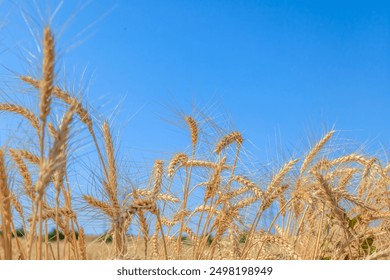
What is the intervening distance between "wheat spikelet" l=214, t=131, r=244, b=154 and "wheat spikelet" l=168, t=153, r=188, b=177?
0.86 feet

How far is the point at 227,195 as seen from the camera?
4074mm

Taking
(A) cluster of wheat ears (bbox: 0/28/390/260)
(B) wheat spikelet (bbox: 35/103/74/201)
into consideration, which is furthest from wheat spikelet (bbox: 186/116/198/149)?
(B) wheat spikelet (bbox: 35/103/74/201)

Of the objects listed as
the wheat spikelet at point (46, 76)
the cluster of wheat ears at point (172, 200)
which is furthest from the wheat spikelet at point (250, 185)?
the wheat spikelet at point (46, 76)

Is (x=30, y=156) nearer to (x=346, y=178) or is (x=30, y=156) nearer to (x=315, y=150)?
(x=315, y=150)

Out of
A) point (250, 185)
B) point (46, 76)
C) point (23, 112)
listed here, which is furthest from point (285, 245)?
point (46, 76)

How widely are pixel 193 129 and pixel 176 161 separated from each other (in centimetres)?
33

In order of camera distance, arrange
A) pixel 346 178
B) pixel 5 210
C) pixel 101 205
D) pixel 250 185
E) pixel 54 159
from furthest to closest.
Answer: pixel 346 178
pixel 250 185
pixel 101 205
pixel 5 210
pixel 54 159

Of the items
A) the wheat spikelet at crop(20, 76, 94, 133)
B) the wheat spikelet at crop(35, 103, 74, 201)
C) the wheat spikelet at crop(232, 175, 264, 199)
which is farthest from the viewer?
the wheat spikelet at crop(232, 175, 264, 199)

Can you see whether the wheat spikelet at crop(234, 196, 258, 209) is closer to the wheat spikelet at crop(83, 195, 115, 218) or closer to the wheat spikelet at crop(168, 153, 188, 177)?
the wheat spikelet at crop(168, 153, 188, 177)

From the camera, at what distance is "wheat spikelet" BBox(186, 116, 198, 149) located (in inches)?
170

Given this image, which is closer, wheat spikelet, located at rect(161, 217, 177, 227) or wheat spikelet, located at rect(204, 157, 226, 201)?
wheat spikelet, located at rect(204, 157, 226, 201)

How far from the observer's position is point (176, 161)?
13.7 ft
